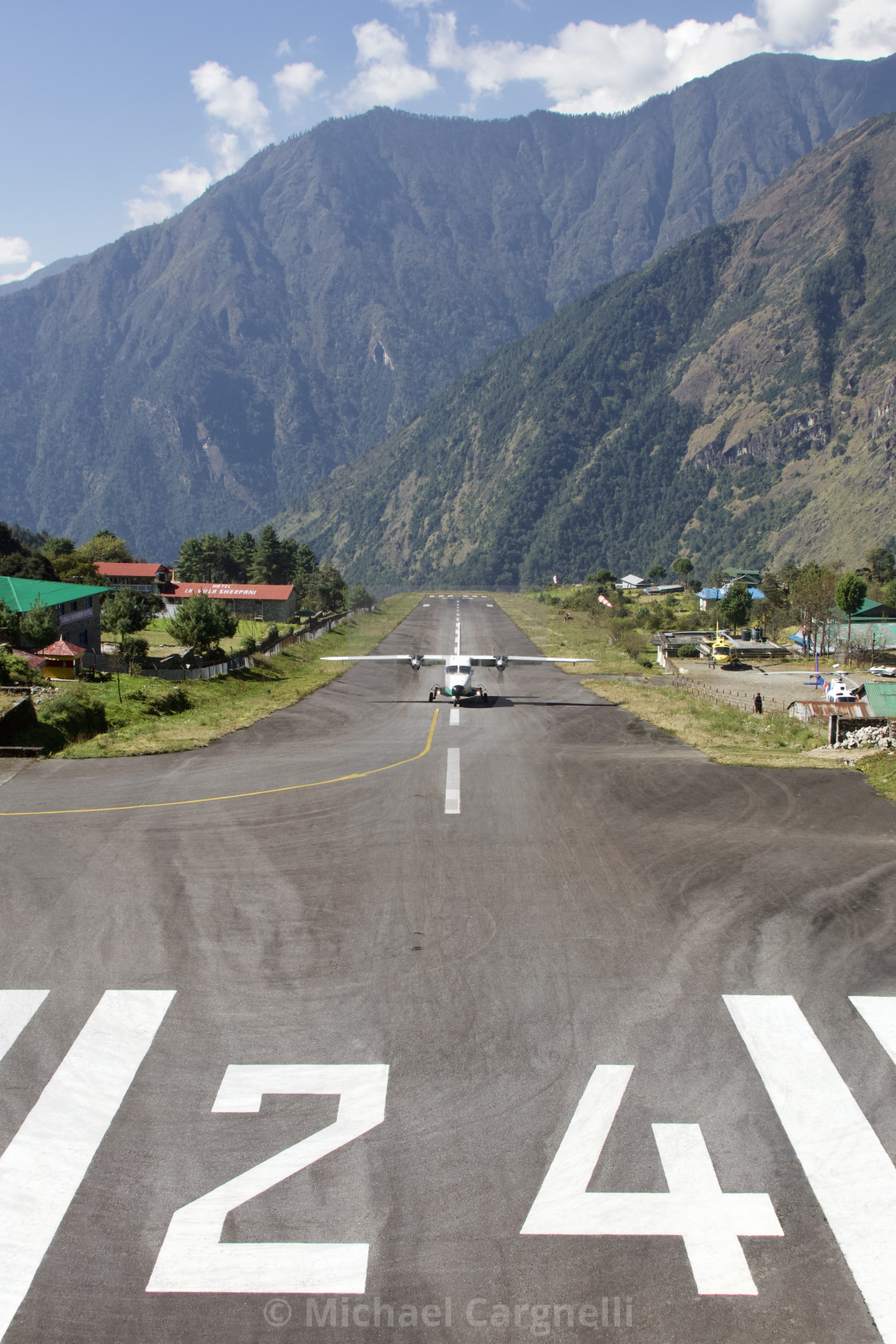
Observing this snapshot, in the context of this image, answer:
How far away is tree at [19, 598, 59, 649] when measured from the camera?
203 feet

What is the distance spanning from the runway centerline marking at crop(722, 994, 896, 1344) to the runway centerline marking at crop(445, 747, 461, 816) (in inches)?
562

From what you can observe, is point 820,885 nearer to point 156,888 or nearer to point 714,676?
point 156,888

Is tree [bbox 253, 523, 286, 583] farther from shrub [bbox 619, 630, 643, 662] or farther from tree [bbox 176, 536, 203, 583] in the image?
shrub [bbox 619, 630, 643, 662]

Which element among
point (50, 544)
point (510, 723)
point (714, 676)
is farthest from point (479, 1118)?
point (50, 544)

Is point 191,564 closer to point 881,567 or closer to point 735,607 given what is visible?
point 735,607

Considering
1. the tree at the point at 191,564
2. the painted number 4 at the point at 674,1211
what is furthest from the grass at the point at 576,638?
the painted number 4 at the point at 674,1211

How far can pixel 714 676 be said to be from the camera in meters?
87.3

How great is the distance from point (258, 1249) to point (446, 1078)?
167 inches

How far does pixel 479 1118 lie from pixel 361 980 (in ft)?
15.9

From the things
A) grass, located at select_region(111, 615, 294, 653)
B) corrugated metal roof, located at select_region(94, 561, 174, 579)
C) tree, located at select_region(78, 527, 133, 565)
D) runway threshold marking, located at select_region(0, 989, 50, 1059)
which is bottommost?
grass, located at select_region(111, 615, 294, 653)

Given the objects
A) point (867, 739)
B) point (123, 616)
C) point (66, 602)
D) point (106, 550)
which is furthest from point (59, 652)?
point (106, 550)

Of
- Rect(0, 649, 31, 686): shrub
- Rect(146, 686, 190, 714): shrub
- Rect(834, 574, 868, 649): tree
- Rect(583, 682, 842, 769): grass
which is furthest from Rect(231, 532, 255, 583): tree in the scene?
Rect(146, 686, 190, 714): shrub

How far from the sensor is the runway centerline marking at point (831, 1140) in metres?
10.8

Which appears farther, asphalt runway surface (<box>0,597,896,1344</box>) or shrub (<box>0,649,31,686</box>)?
shrub (<box>0,649,31,686</box>)
